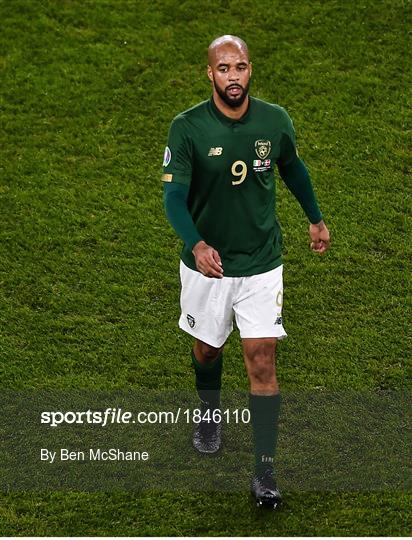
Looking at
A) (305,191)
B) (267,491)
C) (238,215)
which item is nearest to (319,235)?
(305,191)

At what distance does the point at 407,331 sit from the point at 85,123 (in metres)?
3.37

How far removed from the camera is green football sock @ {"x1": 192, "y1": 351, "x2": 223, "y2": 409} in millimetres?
7398

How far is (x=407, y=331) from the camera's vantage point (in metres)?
8.38

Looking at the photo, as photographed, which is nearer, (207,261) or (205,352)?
(207,261)

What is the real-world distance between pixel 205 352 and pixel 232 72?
5.15 feet

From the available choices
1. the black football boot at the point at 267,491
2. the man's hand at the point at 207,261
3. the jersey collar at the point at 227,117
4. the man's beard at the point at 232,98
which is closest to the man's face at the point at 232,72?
the man's beard at the point at 232,98

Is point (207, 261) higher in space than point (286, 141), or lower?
lower

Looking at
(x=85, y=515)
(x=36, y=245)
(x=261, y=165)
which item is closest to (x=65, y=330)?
(x=36, y=245)

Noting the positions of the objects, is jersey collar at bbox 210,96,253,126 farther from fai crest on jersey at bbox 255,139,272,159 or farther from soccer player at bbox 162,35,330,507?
fai crest on jersey at bbox 255,139,272,159

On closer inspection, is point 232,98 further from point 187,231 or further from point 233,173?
point 187,231

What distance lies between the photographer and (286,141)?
6.85m

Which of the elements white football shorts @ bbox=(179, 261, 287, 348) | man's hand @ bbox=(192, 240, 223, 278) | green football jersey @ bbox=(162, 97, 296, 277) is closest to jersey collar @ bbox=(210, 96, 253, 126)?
green football jersey @ bbox=(162, 97, 296, 277)

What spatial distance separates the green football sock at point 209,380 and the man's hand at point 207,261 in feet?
3.43

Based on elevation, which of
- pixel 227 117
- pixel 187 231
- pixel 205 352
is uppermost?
pixel 227 117
